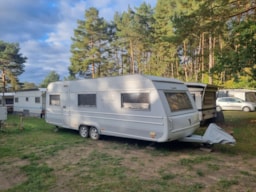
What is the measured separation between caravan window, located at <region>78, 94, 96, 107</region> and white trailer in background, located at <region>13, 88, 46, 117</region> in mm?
8927

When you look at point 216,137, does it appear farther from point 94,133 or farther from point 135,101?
point 94,133

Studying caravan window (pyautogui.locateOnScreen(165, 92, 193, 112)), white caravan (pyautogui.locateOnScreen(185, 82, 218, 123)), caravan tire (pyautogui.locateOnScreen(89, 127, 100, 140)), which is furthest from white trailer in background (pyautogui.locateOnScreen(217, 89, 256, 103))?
caravan tire (pyautogui.locateOnScreen(89, 127, 100, 140))

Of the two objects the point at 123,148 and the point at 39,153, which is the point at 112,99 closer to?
the point at 123,148

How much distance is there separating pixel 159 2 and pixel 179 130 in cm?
2668

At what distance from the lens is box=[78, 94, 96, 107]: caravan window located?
30.2 feet

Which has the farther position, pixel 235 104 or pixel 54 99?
pixel 235 104

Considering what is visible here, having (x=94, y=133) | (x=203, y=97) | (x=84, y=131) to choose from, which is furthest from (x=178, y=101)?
(x=203, y=97)

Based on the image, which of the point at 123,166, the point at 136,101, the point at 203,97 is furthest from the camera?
the point at 203,97

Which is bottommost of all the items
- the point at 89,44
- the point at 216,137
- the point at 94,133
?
the point at 94,133

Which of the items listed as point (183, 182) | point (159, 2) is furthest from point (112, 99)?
point (159, 2)

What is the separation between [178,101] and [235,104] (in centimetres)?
1416

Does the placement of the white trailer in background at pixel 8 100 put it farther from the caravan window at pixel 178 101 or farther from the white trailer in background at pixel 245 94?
the white trailer in background at pixel 245 94

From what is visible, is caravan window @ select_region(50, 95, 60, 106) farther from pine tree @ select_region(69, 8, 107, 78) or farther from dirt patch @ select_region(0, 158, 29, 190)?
pine tree @ select_region(69, 8, 107, 78)

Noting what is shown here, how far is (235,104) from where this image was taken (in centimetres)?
2008
